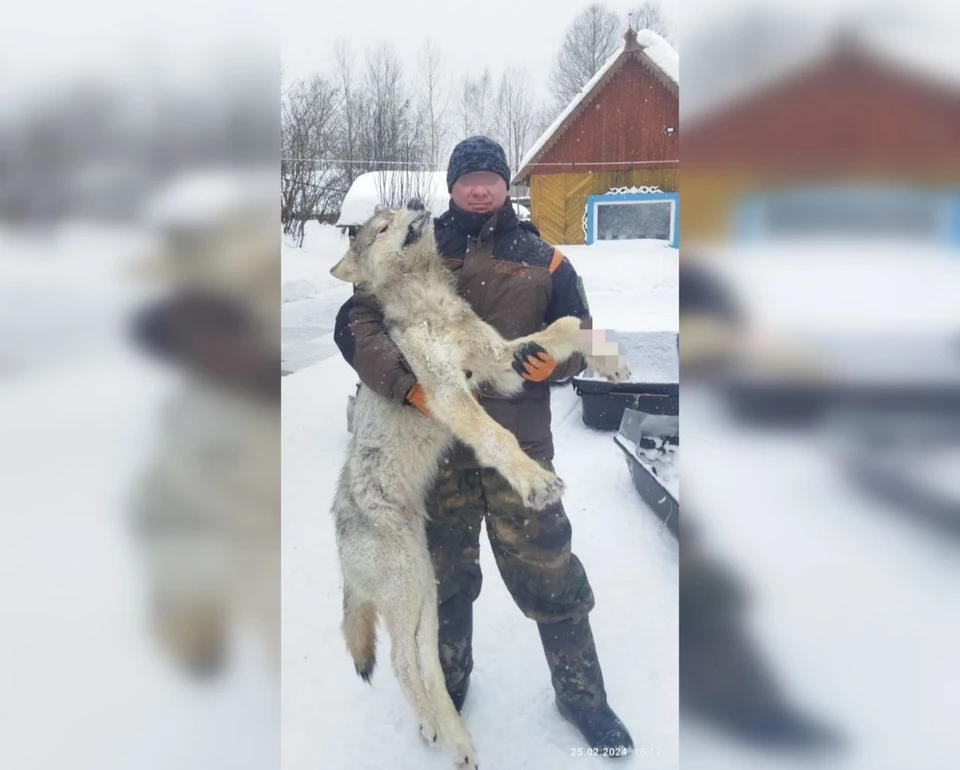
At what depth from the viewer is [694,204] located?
6.91 ft

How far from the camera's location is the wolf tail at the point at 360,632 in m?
2.59

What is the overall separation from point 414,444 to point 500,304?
713mm

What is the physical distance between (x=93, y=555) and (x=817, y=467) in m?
2.41

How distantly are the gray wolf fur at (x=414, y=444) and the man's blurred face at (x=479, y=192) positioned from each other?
27 cm

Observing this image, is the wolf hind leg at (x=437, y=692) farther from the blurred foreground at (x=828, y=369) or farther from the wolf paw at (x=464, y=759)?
the blurred foreground at (x=828, y=369)

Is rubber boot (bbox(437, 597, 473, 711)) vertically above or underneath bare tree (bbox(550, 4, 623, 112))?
underneath

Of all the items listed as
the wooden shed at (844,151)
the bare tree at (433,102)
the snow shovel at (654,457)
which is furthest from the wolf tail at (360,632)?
the wooden shed at (844,151)

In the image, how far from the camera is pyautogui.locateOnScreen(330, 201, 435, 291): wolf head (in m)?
2.67

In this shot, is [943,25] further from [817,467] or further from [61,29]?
[61,29]

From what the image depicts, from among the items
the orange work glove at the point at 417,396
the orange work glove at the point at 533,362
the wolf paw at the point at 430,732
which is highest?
the orange work glove at the point at 533,362

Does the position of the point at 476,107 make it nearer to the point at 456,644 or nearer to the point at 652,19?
the point at 652,19

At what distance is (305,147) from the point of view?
241cm

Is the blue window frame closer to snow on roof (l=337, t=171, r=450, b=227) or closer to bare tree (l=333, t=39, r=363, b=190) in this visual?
snow on roof (l=337, t=171, r=450, b=227)
